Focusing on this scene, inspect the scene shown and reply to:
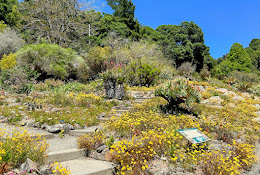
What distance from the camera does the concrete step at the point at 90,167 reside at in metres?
2.86

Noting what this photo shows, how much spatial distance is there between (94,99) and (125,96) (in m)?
1.72

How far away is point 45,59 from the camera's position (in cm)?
1326

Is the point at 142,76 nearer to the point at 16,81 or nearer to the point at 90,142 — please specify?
the point at 16,81

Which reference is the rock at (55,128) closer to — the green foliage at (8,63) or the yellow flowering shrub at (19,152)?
the yellow flowering shrub at (19,152)

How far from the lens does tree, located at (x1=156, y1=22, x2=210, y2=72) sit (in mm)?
29766

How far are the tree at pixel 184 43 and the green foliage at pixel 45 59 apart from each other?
19030 mm

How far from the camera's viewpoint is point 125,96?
362 inches

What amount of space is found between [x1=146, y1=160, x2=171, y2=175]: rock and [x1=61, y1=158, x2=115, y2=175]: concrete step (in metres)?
0.66

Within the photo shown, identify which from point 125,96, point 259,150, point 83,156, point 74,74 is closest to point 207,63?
point 74,74

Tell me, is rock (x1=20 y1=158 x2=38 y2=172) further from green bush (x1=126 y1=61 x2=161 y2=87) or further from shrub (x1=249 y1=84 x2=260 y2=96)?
shrub (x1=249 y1=84 x2=260 y2=96)

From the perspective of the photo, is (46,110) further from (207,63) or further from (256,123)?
(207,63)

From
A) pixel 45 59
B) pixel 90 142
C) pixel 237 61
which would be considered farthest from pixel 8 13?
pixel 237 61

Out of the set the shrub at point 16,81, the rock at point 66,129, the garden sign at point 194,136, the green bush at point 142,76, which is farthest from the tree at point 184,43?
the garden sign at point 194,136

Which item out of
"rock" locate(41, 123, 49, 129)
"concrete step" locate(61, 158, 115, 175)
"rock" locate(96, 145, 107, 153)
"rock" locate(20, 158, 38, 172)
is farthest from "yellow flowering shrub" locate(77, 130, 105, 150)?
"rock" locate(41, 123, 49, 129)
